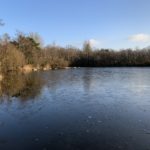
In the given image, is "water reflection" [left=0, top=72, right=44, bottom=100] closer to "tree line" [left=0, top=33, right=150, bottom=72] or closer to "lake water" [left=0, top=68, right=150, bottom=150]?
"lake water" [left=0, top=68, right=150, bottom=150]

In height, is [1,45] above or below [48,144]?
above

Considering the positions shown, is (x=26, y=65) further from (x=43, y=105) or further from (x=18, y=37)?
(x=43, y=105)

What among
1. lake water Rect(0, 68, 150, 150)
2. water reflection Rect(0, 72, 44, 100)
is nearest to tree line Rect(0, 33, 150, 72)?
water reflection Rect(0, 72, 44, 100)

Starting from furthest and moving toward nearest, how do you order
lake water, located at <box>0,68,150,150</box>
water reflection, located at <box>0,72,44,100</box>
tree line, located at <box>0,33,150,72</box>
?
tree line, located at <box>0,33,150,72</box> < water reflection, located at <box>0,72,44,100</box> < lake water, located at <box>0,68,150,150</box>

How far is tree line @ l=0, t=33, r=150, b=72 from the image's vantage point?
194 ft

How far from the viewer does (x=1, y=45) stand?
4838 cm

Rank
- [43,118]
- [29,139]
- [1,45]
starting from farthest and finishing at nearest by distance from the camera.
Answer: [1,45] → [43,118] → [29,139]

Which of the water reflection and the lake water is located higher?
the water reflection

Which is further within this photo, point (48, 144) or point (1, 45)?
point (1, 45)

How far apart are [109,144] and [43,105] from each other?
7.99 metres

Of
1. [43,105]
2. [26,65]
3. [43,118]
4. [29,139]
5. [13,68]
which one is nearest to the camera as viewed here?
[29,139]

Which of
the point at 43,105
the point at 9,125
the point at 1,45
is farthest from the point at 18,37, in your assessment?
the point at 9,125

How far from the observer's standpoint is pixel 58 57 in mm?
88188

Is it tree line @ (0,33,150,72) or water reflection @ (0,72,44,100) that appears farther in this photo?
tree line @ (0,33,150,72)
